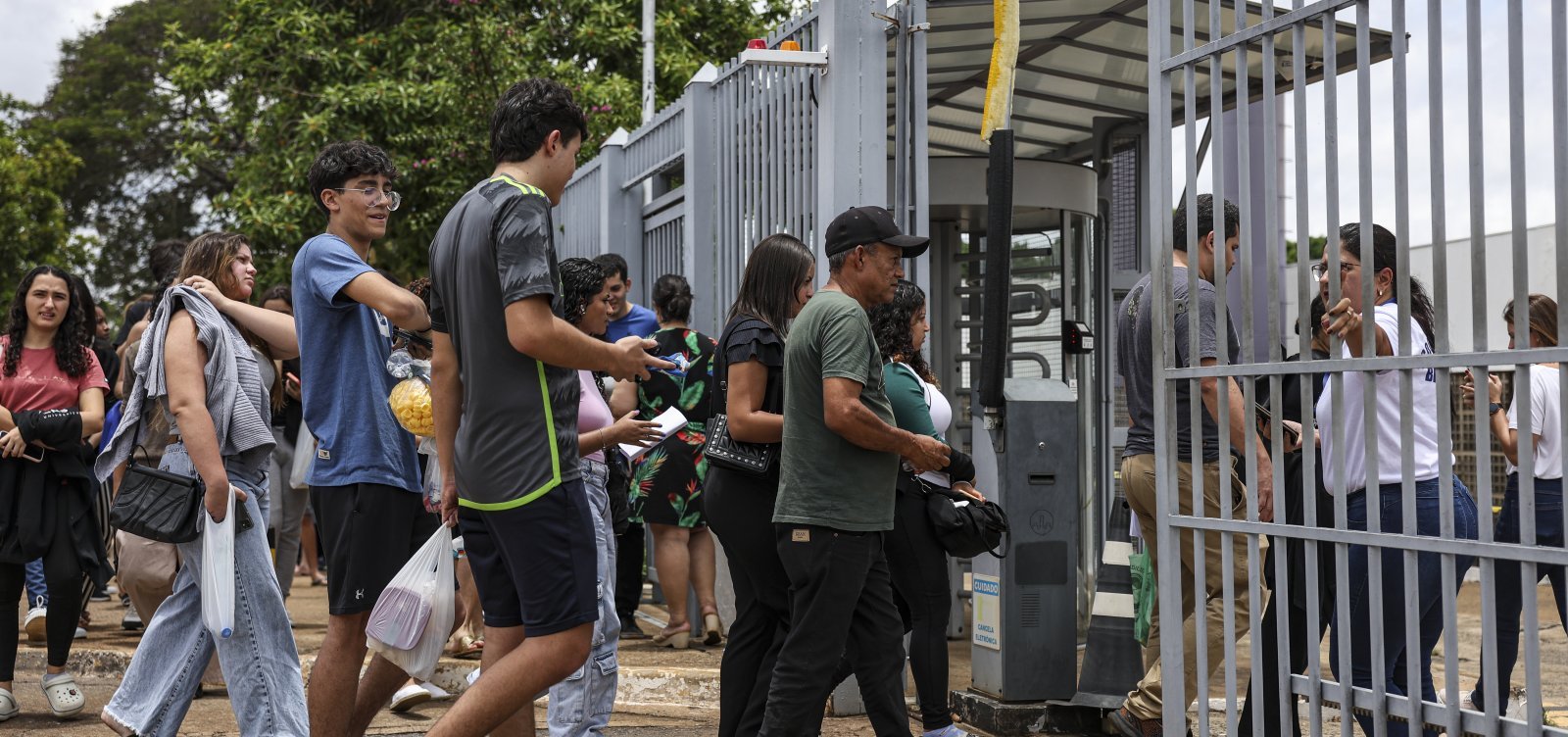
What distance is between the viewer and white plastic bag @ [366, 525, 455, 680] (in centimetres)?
434

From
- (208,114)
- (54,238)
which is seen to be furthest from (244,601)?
(54,238)

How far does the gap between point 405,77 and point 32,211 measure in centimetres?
1252

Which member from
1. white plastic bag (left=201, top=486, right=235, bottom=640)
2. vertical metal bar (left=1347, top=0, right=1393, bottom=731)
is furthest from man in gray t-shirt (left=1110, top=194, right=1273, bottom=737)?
white plastic bag (left=201, top=486, right=235, bottom=640)

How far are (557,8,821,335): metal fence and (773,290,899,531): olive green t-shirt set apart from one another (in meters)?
1.85

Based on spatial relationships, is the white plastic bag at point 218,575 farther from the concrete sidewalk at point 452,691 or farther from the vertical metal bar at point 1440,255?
the vertical metal bar at point 1440,255

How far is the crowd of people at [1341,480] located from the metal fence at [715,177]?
1.81m

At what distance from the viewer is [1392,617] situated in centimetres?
413

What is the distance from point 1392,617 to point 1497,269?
11.6 m

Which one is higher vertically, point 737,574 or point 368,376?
point 368,376

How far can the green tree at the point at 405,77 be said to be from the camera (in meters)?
18.0

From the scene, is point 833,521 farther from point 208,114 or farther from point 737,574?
point 208,114

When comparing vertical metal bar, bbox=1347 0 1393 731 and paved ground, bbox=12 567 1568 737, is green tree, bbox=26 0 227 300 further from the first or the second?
vertical metal bar, bbox=1347 0 1393 731

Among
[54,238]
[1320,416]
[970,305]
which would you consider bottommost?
[1320,416]

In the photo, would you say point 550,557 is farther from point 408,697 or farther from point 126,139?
point 126,139
